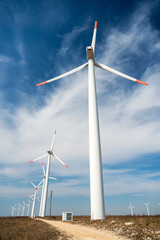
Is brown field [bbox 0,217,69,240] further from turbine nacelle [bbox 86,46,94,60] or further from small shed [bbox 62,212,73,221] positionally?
turbine nacelle [bbox 86,46,94,60]

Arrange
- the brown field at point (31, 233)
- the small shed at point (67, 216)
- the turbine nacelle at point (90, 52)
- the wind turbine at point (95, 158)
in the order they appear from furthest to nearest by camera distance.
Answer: the small shed at point (67, 216)
the turbine nacelle at point (90, 52)
the wind turbine at point (95, 158)
the brown field at point (31, 233)

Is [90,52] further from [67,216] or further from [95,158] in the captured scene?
[67,216]

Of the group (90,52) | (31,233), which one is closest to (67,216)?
(31,233)

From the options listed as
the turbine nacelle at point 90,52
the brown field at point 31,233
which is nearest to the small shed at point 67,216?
the brown field at point 31,233

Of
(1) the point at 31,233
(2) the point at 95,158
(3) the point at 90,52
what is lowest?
(1) the point at 31,233

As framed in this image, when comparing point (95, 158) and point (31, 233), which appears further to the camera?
point (95, 158)

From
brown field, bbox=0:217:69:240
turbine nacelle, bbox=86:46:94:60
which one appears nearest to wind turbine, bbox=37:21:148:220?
turbine nacelle, bbox=86:46:94:60

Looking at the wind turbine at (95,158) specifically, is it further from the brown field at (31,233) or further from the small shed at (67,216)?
the small shed at (67,216)

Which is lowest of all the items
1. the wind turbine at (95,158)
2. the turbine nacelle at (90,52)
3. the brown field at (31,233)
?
the brown field at (31,233)

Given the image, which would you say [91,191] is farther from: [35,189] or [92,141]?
[35,189]

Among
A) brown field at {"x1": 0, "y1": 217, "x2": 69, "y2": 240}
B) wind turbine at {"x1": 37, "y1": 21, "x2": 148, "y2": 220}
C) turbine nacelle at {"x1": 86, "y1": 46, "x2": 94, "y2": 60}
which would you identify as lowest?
brown field at {"x1": 0, "y1": 217, "x2": 69, "y2": 240}

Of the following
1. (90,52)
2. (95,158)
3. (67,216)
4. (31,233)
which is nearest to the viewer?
(31,233)

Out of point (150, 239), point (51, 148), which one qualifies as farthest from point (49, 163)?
point (150, 239)

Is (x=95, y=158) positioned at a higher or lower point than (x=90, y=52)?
lower
